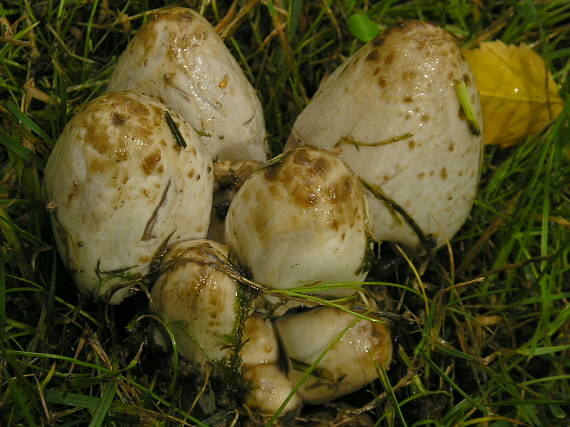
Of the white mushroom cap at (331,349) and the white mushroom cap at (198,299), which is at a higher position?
the white mushroom cap at (198,299)

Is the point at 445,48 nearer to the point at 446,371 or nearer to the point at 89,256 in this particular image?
the point at 446,371

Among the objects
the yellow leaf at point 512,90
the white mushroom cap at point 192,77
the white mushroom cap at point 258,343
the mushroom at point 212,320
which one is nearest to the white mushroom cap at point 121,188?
the mushroom at point 212,320

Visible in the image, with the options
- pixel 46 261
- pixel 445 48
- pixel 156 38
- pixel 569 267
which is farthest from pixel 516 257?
pixel 46 261

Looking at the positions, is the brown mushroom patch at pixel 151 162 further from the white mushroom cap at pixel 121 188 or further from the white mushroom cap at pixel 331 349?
the white mushroom cap at pixel 331 349

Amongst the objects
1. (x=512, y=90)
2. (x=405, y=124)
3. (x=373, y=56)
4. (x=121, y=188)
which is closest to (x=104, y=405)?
(x=121, y=188)

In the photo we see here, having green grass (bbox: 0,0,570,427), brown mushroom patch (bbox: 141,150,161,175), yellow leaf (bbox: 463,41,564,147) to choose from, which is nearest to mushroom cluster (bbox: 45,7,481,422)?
brown mushroom patch (bbox: 141,150,161,175)

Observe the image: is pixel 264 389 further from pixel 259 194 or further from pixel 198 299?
pixel 259 194

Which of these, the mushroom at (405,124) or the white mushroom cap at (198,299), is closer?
the white mushroom cap at (198,299)

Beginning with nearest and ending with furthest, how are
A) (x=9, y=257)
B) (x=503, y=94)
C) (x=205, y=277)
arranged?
(x=205, y=277) → (x=9, y=257) → (x=503, y=94)
